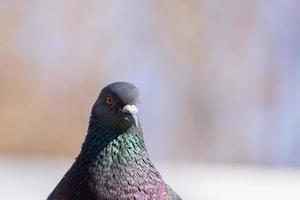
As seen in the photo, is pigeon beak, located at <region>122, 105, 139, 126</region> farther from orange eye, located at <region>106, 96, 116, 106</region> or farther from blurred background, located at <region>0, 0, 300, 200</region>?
blurred background, located at <region>0, 0, 300, 200</region>

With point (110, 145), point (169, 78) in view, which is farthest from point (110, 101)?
point (169, 78)

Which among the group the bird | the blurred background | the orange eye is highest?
the blurred background

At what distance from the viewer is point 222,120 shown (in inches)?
216

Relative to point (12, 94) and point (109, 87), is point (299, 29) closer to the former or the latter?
point (12, 94)

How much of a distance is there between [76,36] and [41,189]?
1176mm

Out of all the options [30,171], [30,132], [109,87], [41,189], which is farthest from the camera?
[30,132]

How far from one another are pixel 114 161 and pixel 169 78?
9.25ft

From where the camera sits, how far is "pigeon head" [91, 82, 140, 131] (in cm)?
262

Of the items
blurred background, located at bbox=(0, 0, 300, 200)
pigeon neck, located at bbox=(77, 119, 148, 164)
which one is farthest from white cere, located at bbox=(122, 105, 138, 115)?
blurred background, located at bbox=(0, 0, 300, 200)

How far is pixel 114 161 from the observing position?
8.78ft

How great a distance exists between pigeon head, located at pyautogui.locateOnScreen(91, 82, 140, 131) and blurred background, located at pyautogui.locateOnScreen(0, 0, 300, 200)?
266cm

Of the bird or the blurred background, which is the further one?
the blurred background

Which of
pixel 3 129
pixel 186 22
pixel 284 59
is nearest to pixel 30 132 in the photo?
pixel 3 129

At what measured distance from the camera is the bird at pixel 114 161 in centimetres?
261
